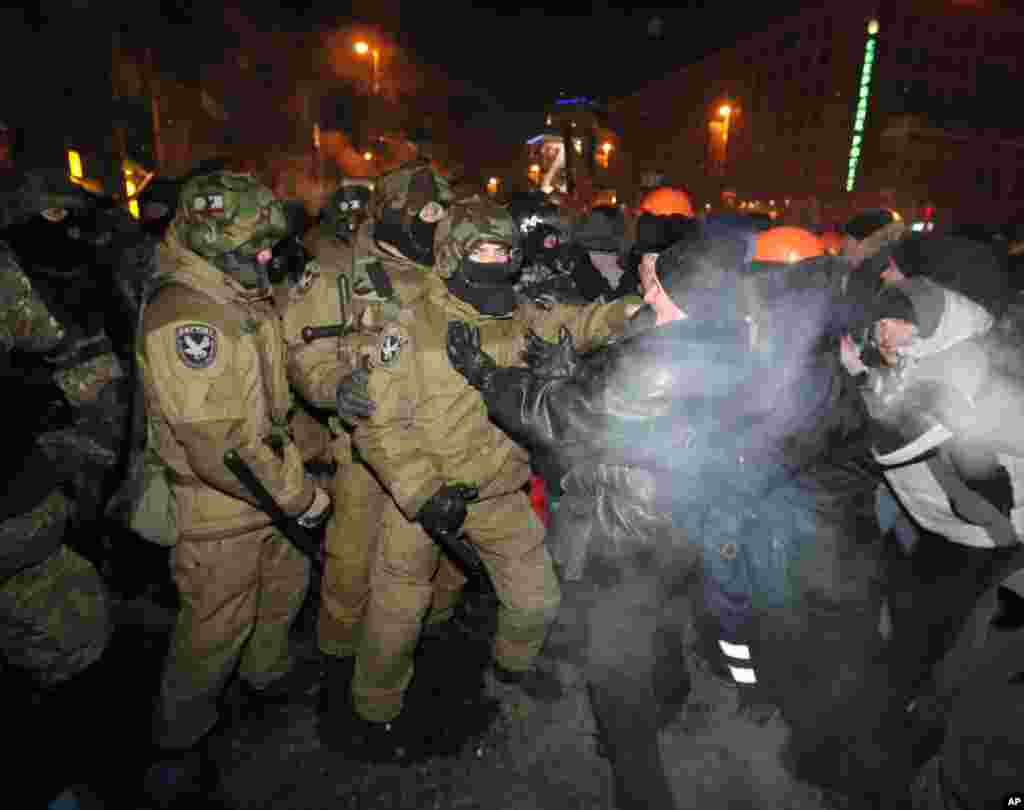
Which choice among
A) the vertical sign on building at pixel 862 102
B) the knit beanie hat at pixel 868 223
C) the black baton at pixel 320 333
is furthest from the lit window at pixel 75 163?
→ the vertical sign on building at pixel 862 102

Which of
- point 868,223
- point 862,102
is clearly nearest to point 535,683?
point 868,223

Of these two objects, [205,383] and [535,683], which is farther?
[535,683]

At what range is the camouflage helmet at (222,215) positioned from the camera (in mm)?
2639

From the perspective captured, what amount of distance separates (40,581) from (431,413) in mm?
1927

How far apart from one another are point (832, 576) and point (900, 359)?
136cm

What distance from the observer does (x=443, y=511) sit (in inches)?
106

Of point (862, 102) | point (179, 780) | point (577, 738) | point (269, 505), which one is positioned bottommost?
point (577, 738)

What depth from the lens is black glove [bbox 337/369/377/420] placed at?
277 centimetres

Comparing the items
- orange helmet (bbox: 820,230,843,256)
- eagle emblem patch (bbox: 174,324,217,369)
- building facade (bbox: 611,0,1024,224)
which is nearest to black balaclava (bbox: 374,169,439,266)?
eagle emblem patch (bbox: 174,324,217,369)

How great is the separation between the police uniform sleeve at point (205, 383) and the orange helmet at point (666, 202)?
3287 mm

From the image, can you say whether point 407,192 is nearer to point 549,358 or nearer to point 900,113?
point 549,358

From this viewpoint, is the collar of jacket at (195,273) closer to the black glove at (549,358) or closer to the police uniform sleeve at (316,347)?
the police uniform sleeve at (316,347)

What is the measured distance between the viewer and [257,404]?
275 cm

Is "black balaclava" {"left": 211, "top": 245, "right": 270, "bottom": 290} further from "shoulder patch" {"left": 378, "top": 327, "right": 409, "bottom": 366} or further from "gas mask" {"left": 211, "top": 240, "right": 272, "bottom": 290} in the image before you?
"shoulder patch" {"left": 378, "top": 327, "right": 409, "bottom": 366}
